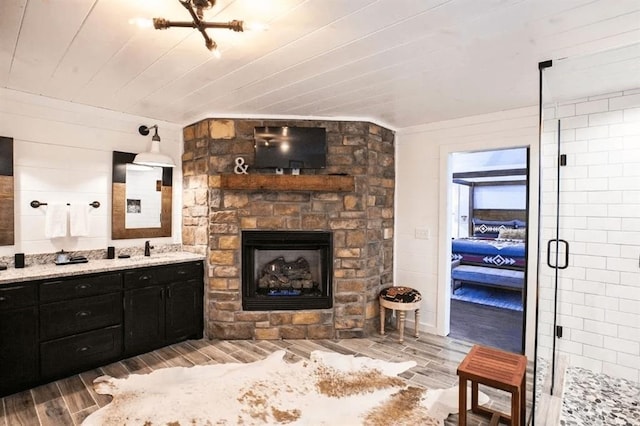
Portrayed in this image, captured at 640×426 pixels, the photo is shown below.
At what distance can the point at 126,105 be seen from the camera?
327 centimetres

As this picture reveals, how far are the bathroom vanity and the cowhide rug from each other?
0.36 meters

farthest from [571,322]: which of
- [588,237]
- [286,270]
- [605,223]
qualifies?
[286,270]

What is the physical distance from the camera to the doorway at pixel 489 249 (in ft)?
13.0

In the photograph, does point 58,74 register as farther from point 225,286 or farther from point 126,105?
point 225,286

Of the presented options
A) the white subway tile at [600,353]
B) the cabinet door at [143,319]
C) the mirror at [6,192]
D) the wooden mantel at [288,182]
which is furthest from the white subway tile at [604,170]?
the mirror at [6,192]

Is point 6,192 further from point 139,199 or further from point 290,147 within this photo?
point 290,147

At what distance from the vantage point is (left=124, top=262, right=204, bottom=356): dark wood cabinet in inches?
121

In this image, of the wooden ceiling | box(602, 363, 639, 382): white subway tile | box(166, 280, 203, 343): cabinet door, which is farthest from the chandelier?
box(602, 363, 639, 382): white subway tile

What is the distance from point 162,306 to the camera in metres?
3.29

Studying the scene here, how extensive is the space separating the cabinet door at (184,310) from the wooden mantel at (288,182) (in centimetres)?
112

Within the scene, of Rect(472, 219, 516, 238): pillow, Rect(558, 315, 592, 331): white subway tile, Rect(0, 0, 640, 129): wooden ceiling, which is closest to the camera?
Rect(0, 0, 640, 129): wooden ceiling

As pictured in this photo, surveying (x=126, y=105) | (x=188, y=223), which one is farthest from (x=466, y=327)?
(x=126, y=105)

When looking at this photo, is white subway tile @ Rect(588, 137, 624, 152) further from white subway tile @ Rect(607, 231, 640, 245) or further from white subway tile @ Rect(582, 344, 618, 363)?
white subway tile @ Rect(582, 344, 618, 363)

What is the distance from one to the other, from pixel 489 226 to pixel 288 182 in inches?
262
